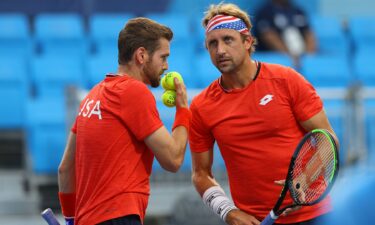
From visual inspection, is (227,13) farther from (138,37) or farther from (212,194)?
(212,194)

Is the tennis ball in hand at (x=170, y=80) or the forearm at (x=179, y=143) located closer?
the forearm at (x=179, y=143)

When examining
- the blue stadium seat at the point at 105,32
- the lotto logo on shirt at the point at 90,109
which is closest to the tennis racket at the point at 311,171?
the lotto logo on shirt at the point at 90,109

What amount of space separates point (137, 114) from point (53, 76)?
5.72m

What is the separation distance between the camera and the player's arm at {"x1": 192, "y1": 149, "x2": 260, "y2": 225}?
5.54 m

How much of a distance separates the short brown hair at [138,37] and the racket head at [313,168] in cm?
93

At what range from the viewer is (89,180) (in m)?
5.04

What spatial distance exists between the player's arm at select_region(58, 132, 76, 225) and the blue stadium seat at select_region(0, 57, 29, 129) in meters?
4.72

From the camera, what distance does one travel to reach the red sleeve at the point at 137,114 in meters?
5.00

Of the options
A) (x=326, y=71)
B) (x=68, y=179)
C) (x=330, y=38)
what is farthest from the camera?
(x=330, y=38)

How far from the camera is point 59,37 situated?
11.3m

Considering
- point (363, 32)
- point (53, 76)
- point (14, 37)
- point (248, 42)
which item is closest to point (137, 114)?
point (248, 42)

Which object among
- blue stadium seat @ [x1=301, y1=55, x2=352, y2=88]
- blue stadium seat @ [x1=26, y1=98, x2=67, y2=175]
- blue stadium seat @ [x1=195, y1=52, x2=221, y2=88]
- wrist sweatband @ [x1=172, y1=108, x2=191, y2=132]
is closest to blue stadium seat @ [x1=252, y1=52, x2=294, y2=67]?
blue stadium seat @ [x1=301, y1=55, x2=352, y2=88]

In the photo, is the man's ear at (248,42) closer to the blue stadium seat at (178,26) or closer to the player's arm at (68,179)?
the player's arm at (68,179)

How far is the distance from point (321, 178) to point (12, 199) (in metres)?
4.80
